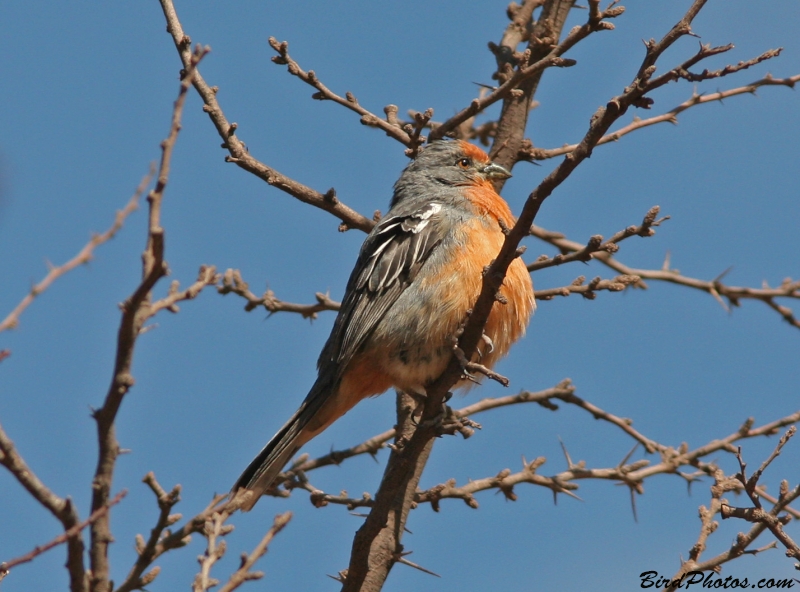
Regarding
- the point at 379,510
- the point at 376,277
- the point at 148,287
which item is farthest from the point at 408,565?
the point at 148,287

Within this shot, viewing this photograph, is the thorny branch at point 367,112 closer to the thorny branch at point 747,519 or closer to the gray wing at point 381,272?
the gray wing at point 381,272

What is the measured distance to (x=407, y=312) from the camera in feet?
19.3

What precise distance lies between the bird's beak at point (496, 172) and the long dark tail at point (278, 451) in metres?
2.06

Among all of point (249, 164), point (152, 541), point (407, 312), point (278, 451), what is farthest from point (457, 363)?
point (152, 541)

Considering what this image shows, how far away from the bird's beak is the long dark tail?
2.06 meters

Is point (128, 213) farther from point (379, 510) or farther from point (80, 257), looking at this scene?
point (379, 510)

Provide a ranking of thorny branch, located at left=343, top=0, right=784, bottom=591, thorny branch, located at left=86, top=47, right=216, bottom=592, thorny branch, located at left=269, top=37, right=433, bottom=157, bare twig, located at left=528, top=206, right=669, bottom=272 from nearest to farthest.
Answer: thorny branch, located at left=86, top=47, right=216, bottom=592 → thorny branch, located at left=343, top=0, right=784, bottom=591 → bare twig, located at left=528, top=206, right=669, bottom=272 → thorny branch, located at left=269, top=37, right=433, bottom=157

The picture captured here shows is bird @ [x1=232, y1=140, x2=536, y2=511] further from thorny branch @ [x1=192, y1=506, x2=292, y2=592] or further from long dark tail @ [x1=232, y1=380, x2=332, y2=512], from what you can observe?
thorny branch @ [x1=192, y1=506, x2=292, y2=592]

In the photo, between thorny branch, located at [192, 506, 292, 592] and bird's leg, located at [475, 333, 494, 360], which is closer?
thorny branch, located at [192, 506, 292, 592]

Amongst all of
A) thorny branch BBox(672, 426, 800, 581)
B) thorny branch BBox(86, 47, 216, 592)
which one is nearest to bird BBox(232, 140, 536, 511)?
thorny branch BBox(672, 426, 800, 581)

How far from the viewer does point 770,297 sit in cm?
655

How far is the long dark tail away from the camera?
18.9 ft

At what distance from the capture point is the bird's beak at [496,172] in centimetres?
690

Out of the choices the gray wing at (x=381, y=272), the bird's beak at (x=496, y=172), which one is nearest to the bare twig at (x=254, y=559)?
the gray wing at (x=381, y=272)
